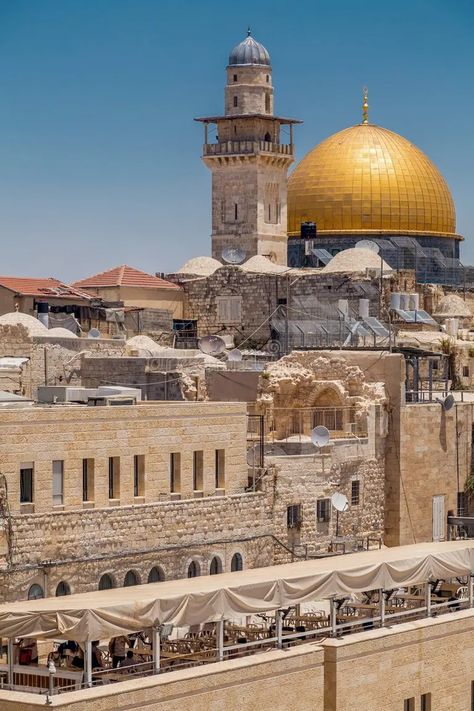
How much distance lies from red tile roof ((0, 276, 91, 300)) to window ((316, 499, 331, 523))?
19.6 meters

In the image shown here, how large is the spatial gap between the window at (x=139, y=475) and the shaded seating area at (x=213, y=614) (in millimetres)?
3240

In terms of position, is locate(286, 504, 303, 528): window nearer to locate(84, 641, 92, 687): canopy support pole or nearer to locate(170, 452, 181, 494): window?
locate(170, 452, 181, 494): window

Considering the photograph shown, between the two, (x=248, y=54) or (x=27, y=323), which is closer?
(x=27, y=323)

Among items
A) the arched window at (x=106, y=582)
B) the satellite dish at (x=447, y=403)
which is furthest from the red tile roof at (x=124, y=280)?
the arched window at (x=106, y=582)

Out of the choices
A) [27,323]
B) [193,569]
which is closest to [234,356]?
[27,323]

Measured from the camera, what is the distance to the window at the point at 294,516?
119 ft

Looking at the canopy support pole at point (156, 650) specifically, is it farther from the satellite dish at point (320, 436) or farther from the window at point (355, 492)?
the window at point (355, 492)

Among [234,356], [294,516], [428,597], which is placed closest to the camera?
[428,597]

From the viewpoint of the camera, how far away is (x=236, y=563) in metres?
34.5

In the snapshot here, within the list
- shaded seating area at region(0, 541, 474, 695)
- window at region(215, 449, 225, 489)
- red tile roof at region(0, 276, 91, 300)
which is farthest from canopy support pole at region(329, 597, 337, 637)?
red tile roof at region(0, 276, 91, 300)

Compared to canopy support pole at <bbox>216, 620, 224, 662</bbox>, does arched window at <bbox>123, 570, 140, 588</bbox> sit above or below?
above

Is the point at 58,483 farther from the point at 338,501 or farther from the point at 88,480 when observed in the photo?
the point at 338,501

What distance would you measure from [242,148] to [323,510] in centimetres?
2885

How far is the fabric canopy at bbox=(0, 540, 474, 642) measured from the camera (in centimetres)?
2430
